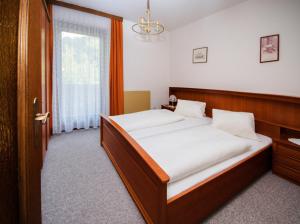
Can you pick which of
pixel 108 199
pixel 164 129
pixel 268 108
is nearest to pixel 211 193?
pixel 108 199

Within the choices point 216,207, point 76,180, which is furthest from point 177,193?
point 76,180

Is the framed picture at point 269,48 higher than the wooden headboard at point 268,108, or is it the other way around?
the framed picture at point 269,48

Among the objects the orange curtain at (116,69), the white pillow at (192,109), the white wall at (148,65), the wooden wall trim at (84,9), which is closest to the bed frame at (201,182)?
the white pillow at (192,109)

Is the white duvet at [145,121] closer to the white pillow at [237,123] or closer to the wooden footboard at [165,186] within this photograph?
the wooden footboard at [165,186]

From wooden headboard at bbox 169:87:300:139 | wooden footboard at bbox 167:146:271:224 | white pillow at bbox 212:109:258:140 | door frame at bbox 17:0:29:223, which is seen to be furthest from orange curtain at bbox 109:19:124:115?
door frame at bbox 17:0:29:223

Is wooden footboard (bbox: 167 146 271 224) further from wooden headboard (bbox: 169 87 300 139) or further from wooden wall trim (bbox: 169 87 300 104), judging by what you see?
wooden wall trim (bbox: 169 87 300 104)

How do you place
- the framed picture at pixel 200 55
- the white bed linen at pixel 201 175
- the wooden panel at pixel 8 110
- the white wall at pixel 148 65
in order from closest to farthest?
the wooden panel at pixel 8 110
the white bed linen at pixel 201 175
the framed picture at pixel 200 55
the white wall at pixel 148 65

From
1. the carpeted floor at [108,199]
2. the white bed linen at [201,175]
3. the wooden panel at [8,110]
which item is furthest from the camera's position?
the carpeted floor at [108,199]

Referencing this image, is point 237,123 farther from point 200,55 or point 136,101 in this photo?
point 136,101

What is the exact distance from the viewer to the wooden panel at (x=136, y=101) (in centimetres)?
411

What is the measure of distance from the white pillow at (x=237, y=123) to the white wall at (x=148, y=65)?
91.0 inches

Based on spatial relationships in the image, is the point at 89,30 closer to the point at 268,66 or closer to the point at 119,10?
the point at 119,10

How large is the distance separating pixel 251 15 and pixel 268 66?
92cm

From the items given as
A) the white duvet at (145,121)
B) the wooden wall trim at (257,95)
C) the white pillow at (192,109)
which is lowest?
the white duvet at (145,121)
